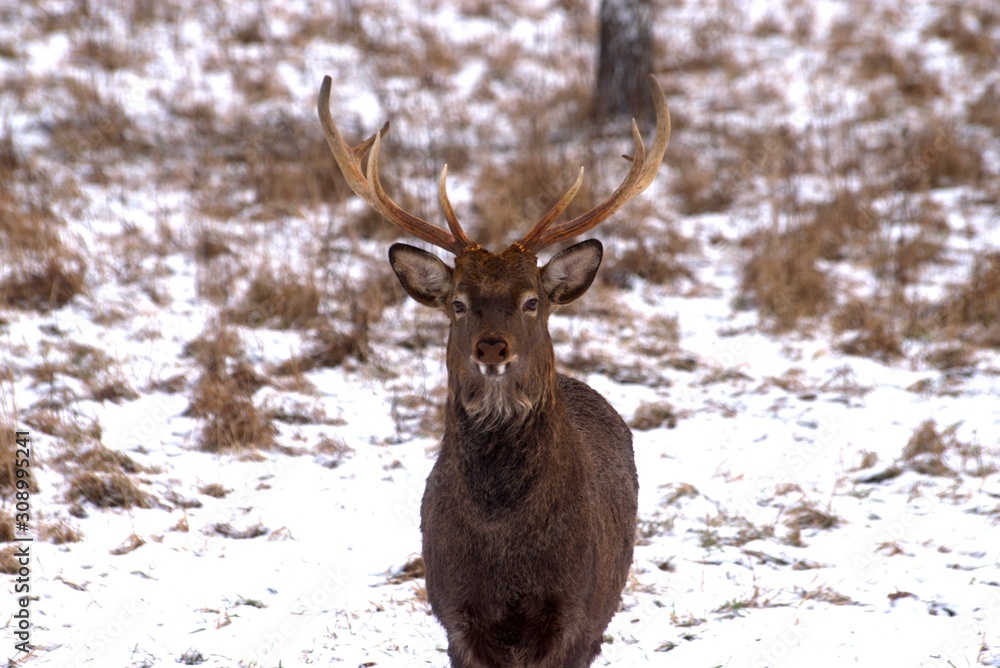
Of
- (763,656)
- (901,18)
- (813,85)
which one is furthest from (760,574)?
(901,18)

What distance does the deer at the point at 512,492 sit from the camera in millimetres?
3869

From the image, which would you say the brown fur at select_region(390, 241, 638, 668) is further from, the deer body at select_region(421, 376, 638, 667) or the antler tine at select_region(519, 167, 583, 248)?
the antler tine at select_region(519, 167, 583, 248)

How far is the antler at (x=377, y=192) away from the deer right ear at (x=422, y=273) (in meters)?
0.12

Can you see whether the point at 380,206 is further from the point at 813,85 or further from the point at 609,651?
the point at 813,85

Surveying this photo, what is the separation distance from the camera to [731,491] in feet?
20.9

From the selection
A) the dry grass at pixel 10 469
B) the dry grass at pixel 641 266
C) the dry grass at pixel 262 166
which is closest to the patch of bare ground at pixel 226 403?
the dry grass at pixel 10 469

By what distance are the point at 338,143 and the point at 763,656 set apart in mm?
3000

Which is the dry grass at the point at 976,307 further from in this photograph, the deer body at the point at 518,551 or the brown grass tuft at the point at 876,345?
the deer body at the point at 518,551

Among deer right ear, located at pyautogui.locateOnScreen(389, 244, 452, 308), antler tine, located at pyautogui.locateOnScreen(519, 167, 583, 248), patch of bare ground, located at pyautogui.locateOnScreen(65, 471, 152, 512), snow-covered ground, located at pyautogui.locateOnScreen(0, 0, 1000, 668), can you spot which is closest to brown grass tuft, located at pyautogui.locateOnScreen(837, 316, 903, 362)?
snow-covered ground, located at pyautogui.locateOnScreen(0, 0, 1000, 668)

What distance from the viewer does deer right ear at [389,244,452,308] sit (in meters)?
4.36

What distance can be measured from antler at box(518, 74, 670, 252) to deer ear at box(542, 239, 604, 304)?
14cm

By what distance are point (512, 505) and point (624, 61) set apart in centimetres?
895

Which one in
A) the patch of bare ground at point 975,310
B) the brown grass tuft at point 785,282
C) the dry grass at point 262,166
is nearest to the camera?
the patch of bare ground at point 975,310

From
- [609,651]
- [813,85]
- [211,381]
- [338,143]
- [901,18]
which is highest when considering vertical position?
[901,18]
